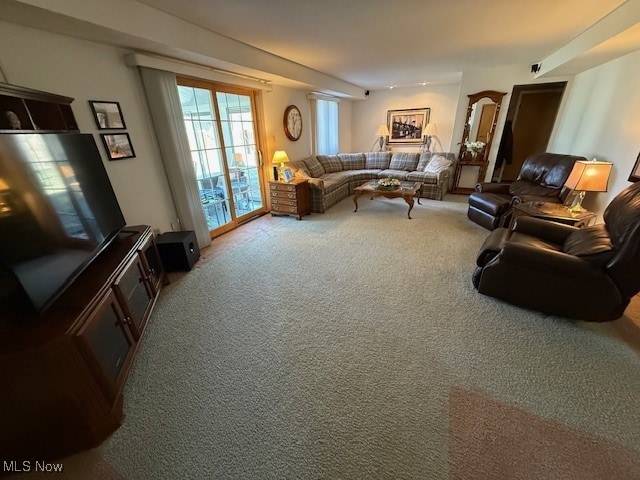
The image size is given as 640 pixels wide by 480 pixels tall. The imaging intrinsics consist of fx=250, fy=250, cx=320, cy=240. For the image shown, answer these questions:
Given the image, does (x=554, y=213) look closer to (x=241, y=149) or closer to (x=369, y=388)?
(x=369, y=388)

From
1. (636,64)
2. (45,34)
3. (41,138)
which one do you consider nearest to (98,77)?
(45,34)

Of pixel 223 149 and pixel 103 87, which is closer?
pixel 103 87

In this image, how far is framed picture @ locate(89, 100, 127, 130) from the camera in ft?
7.47

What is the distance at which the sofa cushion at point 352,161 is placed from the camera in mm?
6238

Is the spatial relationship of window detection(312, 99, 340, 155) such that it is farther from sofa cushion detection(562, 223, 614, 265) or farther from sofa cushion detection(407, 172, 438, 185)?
sofa cushion detection(562, 223, 614, 265)

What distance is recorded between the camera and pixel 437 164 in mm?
5332

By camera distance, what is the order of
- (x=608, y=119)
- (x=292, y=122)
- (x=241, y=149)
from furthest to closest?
1. (x=292, y=122)
2. (x=241, y=149)
3. (x=608, y=119)

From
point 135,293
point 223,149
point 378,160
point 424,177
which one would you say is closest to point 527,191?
point 424,177

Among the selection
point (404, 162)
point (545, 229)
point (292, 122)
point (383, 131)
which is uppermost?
point (292, 122)

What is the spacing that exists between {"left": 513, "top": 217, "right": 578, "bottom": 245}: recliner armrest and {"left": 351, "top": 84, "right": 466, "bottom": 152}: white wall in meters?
3.91

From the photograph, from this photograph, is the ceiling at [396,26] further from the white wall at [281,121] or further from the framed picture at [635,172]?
the framed picture at [635,172]

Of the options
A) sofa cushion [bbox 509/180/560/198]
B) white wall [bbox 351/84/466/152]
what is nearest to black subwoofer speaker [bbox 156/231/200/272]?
sofa cushion [bbox 509/180/560/198]

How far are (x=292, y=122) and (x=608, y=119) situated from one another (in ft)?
15.2

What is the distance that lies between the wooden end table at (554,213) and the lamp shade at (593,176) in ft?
0.97
